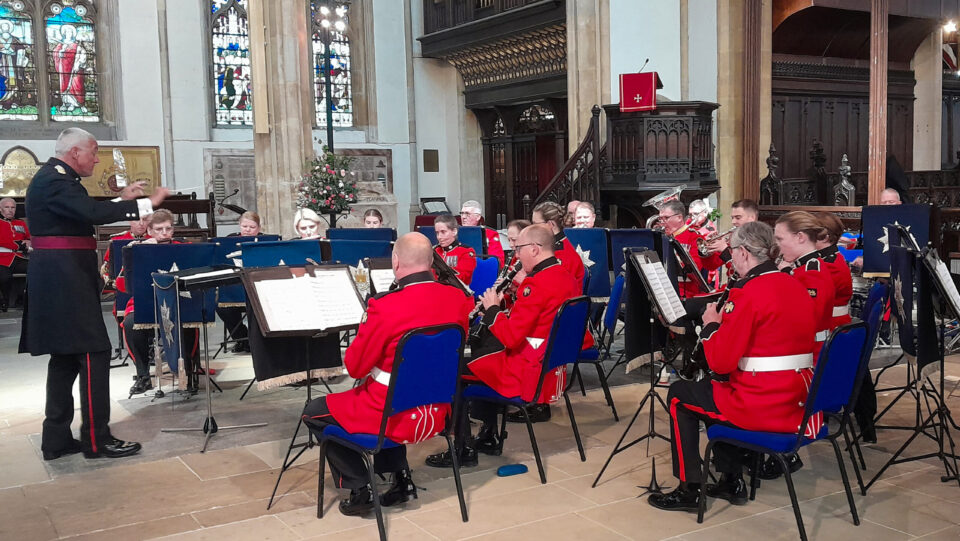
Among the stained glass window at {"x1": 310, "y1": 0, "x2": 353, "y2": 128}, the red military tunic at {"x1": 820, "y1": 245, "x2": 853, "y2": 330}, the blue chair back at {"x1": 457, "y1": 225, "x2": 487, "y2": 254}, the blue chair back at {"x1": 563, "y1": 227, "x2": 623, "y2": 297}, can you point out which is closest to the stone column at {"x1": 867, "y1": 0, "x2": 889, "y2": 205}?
the blue chair back at {"x1": 563, "y1": 227, "x2": 623, "y2": 297}

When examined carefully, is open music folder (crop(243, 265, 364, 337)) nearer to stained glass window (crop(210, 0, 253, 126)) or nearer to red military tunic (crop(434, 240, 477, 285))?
red military tunic (crop(434, 240, 477, 285))

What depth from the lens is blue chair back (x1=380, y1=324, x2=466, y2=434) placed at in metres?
3.61

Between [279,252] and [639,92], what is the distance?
638cm

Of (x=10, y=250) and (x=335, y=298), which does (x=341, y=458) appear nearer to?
(x=335, y=298)

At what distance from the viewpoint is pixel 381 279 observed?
5.46 metres

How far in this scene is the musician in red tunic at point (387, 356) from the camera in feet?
12.2

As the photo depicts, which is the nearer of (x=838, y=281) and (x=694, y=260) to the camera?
(x=838, y=281)

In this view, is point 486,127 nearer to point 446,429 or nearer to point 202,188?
point 202,188

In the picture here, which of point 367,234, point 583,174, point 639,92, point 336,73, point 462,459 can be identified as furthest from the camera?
point 336,73

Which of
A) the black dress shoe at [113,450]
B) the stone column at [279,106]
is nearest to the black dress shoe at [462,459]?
the black dress shoe at [113,450]

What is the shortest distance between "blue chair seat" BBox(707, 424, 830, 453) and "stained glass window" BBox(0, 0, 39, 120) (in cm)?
1676

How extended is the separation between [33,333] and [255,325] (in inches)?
56.2

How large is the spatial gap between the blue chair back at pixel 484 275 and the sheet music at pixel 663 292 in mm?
2458

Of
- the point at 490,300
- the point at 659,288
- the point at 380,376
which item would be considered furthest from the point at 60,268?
the point at 659,288
